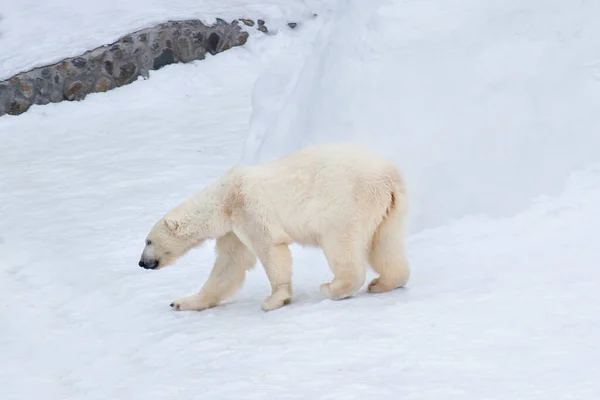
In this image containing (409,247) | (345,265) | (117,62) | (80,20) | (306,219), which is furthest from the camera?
(80,20)

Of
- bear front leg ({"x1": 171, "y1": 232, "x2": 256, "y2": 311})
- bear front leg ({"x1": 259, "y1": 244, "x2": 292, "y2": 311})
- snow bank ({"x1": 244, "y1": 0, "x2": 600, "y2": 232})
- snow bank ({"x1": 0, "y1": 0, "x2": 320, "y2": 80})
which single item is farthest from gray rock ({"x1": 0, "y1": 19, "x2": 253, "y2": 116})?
bear front leg ({"x1": 259, "y1": 244, "x2": 292, "y2": 311})

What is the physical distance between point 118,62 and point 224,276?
6979mm

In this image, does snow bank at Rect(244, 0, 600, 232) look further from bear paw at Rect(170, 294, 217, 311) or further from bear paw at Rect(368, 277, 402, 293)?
bear paw at Rect(170, 294, 217, 311)

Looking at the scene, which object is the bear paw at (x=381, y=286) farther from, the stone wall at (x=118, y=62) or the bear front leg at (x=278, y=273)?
the stone wall at (x=118, y=62)

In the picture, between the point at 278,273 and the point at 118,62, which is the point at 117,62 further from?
the point at 278,273

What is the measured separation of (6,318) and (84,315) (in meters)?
0.53

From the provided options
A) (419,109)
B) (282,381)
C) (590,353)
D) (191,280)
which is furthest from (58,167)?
(590,353)

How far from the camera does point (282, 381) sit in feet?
12.8

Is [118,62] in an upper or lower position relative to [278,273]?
upper

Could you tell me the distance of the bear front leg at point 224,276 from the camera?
5574mm

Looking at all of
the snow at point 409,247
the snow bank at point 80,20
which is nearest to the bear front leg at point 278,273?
the snow at point 409,247

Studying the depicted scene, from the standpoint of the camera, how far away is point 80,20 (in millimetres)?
12516

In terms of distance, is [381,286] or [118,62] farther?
[118,62]

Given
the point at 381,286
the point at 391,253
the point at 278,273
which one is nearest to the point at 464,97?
the point at 391,253
